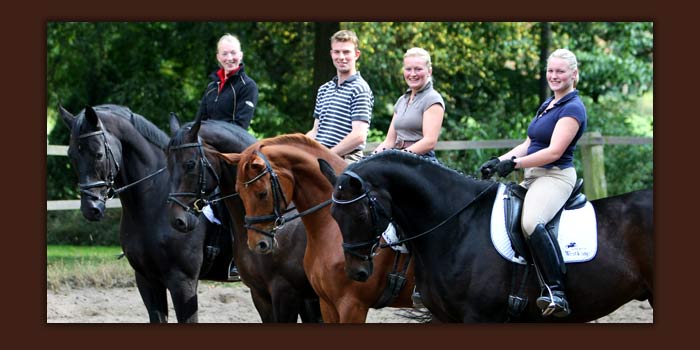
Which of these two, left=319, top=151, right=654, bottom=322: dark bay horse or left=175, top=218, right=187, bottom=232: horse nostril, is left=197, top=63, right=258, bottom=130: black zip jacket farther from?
left=319, top=151, right=654, bottom=322: dark bay horse

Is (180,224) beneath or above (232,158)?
beneath

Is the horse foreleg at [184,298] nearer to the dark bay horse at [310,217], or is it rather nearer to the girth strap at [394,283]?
the dark bay horse at [310,217]

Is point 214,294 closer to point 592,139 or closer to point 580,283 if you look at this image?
point 592,139

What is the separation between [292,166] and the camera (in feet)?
23.1

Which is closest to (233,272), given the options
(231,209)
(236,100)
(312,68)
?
(231,209)

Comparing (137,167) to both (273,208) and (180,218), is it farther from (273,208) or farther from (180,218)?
(273,208)

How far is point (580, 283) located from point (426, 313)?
1.68 meters

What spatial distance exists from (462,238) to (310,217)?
45.9 inches

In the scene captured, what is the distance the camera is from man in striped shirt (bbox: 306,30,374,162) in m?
7.60

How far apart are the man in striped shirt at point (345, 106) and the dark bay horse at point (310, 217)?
507mm

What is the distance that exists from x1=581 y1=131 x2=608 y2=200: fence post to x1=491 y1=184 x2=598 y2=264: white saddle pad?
301 inches

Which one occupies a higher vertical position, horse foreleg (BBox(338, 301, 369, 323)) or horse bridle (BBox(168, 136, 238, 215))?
horse bridle (BBox(168, 136, 238, 215))

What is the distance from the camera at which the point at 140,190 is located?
8.30 metres

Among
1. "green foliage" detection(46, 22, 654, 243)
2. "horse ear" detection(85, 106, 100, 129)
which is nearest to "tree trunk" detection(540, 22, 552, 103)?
"green foliage" detection(46, 22, 654, 243)
